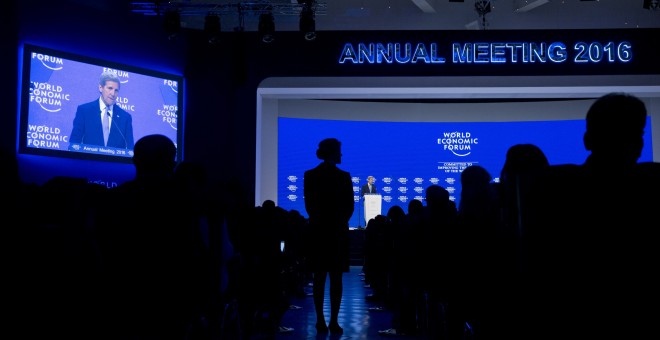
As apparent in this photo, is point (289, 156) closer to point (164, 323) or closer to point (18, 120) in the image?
point (18, 120)

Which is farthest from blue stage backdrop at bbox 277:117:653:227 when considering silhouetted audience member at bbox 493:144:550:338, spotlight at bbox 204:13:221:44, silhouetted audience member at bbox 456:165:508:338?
silhouetted audience member at bbox 493:144:550:338

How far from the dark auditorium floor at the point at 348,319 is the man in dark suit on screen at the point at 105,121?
3152 millimetres

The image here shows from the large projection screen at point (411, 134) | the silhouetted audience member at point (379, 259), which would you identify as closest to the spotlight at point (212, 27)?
the silhouetted audience member at point (379, 259)

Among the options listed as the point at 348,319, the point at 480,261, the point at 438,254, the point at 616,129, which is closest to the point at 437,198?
the point at 438,254

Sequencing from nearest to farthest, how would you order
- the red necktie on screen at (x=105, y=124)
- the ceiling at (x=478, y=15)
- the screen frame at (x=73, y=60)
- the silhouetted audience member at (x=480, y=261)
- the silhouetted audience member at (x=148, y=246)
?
the silhouetted audience member at (x=148, y=246)
the silhouetted audience member at (x=480, y=261)
the screen frame at (x=73, y=60)
the red necktie on screen at (x=105, y=124)
the ceiling at (x=478, y=15)

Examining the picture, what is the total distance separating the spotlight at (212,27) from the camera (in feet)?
31.6

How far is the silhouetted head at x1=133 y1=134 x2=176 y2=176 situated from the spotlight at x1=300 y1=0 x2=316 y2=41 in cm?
722

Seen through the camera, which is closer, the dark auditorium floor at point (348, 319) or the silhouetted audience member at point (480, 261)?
the silhouetted audience member at point (480, 261)

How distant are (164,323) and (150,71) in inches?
298

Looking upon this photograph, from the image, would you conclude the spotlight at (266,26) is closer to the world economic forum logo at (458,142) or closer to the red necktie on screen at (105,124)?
the red necktie on screen at (105,124)

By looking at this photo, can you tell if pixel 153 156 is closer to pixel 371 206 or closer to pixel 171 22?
pixel 171 22

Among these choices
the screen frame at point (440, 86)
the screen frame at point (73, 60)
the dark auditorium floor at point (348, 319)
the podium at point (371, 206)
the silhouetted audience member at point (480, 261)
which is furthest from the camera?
the podium at point (371, 206)

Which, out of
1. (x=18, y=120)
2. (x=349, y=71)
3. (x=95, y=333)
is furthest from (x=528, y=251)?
(x=349, y=71)

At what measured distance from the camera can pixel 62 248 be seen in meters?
2.40
